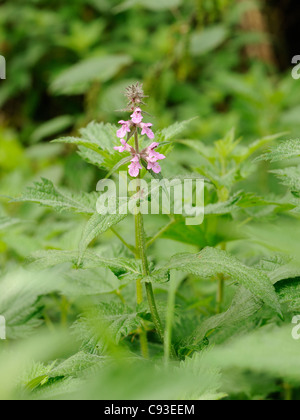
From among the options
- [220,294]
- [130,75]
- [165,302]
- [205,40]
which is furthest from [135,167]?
[130,75]

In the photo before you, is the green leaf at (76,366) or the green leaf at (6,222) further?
the green leaf at (6,222)

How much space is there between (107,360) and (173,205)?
31 centimetres

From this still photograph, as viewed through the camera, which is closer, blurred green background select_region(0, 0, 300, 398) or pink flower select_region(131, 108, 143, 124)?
pink flower select_region(131, 108, 143, 124)

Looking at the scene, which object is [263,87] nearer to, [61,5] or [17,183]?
[17,183]

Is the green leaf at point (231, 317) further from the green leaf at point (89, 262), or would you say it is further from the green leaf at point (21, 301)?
the green leaf at point (21, 301)

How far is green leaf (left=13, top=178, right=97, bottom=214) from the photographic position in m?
0.75

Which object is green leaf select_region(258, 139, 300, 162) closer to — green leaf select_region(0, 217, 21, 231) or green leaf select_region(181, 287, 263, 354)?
green leaf select_region(181, 287, 263, 354)

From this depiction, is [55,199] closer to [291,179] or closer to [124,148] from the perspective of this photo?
[124,148]

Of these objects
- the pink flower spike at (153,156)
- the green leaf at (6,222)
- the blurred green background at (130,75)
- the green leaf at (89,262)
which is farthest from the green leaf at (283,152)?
the blurred green background at (130,75)

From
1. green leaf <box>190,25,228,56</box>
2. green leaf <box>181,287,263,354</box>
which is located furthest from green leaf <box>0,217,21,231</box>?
green leaf <box>190,25,228,56</box>

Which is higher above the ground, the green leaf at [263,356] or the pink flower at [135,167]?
the pink flower at [135,167]

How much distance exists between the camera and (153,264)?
0.87 m

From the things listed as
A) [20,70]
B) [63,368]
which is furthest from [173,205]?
[20,70]

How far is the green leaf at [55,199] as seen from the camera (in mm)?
750
